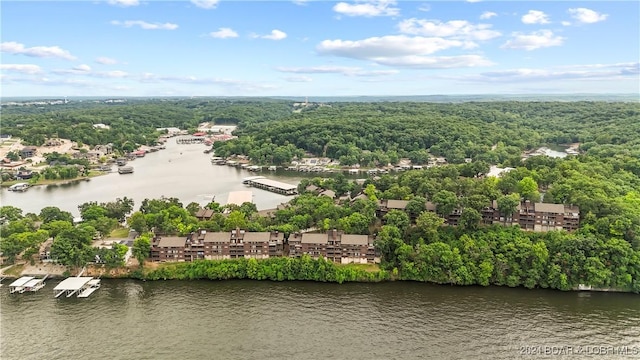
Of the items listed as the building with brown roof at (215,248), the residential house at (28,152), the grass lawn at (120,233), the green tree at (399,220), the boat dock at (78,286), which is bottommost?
the boat dock at (78,286)

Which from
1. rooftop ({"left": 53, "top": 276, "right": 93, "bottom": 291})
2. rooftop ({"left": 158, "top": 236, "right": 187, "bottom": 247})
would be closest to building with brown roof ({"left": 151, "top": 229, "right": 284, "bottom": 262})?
rooftop ({"left": 158, "top": 236, "right": 187, "bottom": 247})

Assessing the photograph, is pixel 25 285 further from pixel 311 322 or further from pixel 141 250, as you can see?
pixel 311 322

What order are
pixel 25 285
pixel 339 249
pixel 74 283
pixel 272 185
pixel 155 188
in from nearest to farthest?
pixel 25 285 < pixel 74 283 < pixel 339 249 < pixel 155 188 < pixel 272 185

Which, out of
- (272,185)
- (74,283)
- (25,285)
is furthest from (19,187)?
(74,283)

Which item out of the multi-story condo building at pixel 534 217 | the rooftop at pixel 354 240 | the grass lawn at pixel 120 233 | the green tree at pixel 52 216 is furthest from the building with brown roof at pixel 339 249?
→ the green tree at pixel 52 216

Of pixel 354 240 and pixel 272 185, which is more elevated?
pixel 354 240

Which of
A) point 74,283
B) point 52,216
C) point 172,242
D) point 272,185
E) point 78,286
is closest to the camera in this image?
point 78,286

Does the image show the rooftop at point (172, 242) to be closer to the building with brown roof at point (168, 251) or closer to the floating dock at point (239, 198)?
the building with brown roof at point (168, 251)

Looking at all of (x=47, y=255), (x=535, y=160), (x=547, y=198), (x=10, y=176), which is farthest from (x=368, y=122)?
(x=47, y=255)
